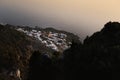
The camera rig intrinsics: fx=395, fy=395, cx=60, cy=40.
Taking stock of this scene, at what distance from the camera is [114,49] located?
61312mm

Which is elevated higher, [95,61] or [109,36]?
[109,36]

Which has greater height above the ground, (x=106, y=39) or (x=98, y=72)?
(x=106, y=39)

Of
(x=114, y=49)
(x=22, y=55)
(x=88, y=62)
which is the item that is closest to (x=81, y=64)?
(x=88, y=62)

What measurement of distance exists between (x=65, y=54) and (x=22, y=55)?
128495 millimetres

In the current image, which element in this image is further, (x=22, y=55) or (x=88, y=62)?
(x=22, y=55)

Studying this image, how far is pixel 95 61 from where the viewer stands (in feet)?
198

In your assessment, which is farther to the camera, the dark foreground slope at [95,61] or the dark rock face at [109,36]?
the dark rock face at [109,36]

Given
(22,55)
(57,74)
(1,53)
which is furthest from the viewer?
(22,55)

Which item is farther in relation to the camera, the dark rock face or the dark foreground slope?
the dark rock face

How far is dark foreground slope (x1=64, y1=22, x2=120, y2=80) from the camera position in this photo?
5884cm

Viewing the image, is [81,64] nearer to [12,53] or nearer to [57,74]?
[57,74]

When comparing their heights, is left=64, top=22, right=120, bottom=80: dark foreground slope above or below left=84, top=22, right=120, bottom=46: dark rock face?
below

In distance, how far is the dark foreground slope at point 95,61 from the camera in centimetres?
5884

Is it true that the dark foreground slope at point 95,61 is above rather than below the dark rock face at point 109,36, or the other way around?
below
